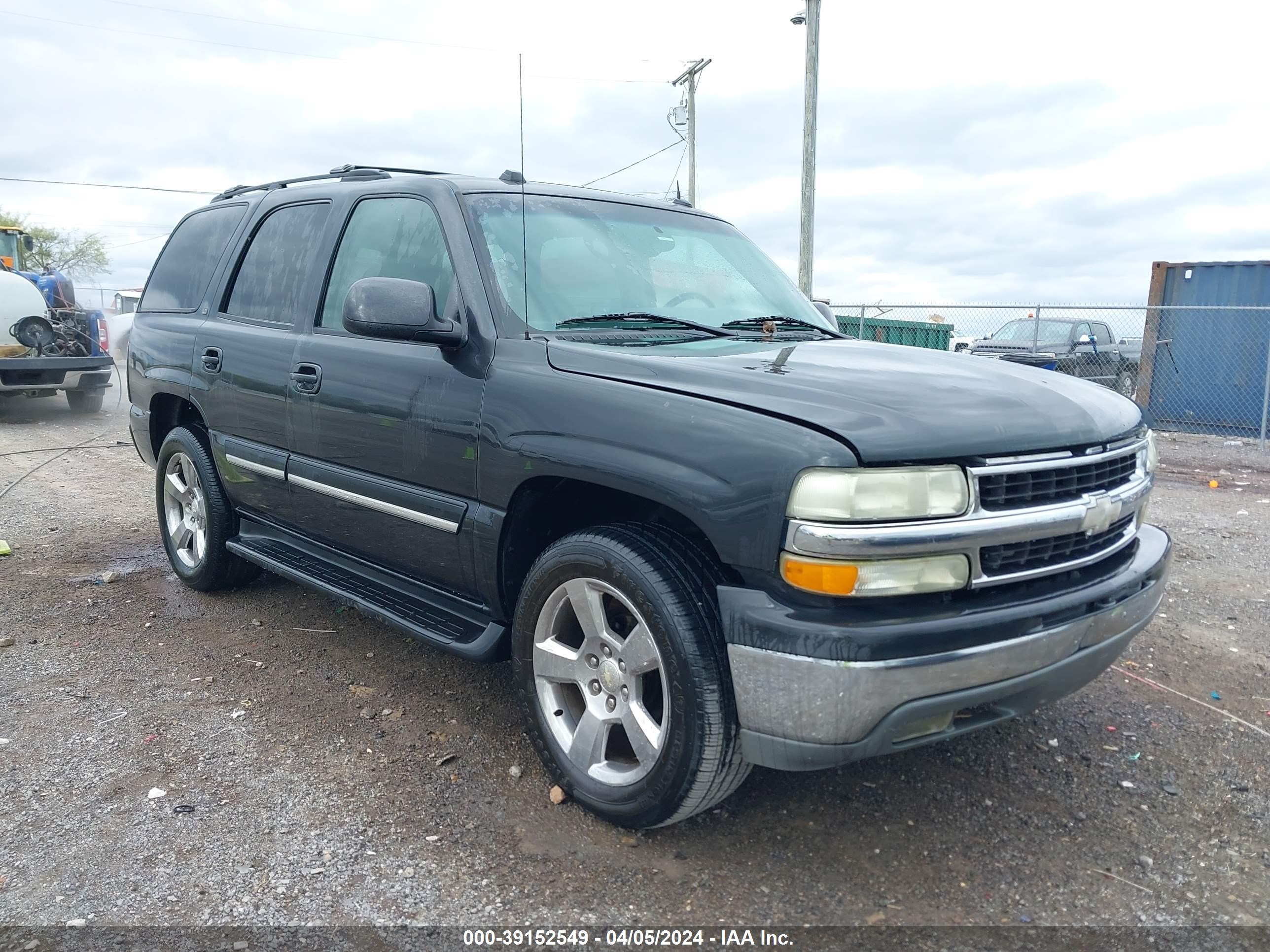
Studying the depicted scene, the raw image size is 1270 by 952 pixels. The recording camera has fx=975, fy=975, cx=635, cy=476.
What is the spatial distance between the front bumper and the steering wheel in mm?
1468

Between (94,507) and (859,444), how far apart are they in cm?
662

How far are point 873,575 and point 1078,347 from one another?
12.9 meters

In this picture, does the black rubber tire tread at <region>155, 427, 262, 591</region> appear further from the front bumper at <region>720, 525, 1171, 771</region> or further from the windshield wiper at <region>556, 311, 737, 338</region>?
the front bumper at <region>720, 525, 1171, 771</region>

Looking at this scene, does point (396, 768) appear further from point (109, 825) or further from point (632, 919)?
point (632, 919)

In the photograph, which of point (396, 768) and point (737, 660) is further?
point (396, 768)

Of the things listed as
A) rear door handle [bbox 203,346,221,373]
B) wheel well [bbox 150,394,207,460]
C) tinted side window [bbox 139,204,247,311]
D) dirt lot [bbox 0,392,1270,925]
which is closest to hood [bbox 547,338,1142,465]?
dirt lot [bbox 0,392,1270,925]

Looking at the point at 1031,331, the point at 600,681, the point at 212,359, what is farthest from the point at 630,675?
the point at 1031,331

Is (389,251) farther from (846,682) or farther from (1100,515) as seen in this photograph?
(1100,515)

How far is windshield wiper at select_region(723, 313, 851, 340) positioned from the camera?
3.58m

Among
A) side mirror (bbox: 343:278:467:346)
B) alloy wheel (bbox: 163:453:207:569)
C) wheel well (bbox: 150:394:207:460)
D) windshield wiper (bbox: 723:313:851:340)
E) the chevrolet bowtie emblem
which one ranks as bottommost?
alloy wheel (bbox: 163:453:207:569)

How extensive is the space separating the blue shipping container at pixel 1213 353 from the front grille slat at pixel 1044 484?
10.9 m

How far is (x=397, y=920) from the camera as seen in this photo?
2.39 metres

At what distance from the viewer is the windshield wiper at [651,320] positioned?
3.28 meters

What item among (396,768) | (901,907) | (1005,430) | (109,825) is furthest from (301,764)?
(1005,430)
